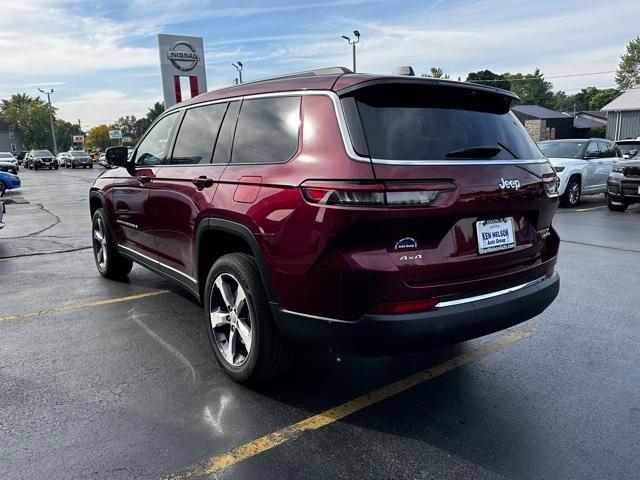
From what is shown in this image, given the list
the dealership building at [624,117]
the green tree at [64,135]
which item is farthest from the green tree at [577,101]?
the green tree at [64,135]

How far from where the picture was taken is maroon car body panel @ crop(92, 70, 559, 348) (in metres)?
2.54

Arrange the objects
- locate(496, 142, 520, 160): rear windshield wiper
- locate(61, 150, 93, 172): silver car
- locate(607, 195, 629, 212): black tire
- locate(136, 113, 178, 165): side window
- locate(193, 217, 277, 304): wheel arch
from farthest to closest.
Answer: locate(61, 150, 93, 172): silver car, locate(607, 195, 629, 212): black tire, locate(136, 113, 178, 165): side window, locate(496, 142, 520, 160): rear windshield wiper, locate(193, 217, 277, 304): wheel arch

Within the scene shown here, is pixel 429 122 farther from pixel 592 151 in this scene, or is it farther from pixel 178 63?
pixel 592 151

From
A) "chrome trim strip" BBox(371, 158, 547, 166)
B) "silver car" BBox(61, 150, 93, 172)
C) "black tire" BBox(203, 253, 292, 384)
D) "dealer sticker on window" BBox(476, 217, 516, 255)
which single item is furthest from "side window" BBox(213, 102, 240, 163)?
"silver car" BBox(61, 150, 93, 172)

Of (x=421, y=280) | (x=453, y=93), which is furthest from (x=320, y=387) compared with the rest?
(x=453, y=93)

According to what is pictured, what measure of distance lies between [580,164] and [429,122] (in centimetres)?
1179

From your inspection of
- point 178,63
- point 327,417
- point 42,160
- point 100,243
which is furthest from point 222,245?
point 42,160

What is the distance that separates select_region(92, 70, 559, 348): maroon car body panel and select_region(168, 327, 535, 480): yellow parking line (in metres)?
0.67

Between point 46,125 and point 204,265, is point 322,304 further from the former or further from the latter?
point 46,125

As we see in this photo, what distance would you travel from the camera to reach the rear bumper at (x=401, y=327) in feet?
→ 8.48

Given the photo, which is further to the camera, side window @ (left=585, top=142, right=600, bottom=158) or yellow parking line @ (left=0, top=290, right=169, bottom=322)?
side window @ (left=585, top=142, right=600, bottom=158)

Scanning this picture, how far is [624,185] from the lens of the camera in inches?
452

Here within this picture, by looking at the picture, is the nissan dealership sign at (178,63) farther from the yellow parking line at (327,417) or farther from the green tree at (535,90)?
the green tree at (535,90)

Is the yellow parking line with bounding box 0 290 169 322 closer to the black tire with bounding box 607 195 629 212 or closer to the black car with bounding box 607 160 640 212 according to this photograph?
the black car with bounding box 607 160 640 212
